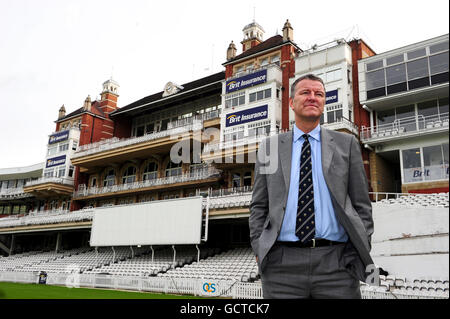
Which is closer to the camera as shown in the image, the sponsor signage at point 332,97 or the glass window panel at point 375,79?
the glass window panel at point 375,79

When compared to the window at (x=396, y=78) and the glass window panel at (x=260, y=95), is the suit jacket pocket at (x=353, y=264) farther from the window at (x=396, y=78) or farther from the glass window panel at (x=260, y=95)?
the glass window panel at (x=260, y=95)

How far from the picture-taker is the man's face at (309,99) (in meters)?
3.11

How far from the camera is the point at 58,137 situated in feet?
164

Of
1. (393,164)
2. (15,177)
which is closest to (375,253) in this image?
(393,164)

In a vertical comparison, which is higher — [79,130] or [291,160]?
[79,130]

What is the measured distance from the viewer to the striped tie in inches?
113

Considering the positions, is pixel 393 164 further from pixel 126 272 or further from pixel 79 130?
pixel 79 130

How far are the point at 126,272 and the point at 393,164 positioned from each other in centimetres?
2002

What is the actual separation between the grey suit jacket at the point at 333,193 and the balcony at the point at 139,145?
107ft

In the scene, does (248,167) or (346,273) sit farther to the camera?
(248,167)

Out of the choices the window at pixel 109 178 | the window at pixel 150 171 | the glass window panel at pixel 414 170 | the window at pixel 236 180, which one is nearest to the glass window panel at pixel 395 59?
the window at pixel 236 180

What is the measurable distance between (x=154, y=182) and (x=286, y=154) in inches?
1492

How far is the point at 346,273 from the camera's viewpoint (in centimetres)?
274

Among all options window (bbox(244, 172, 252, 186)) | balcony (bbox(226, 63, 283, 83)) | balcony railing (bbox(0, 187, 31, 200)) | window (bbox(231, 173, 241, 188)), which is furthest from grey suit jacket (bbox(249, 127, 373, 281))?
balcony railing (bbox(0, 187, 31, 200))
